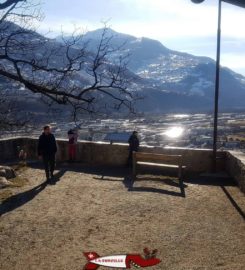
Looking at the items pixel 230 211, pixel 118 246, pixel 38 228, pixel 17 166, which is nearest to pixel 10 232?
pixel 38 228

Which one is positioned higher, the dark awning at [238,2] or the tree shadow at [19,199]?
the dark awning at [238,2]

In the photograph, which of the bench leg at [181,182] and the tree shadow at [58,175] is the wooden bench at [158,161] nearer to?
the bench leg at [181,182]

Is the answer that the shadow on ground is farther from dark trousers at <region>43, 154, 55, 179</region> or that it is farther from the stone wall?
the stone wall

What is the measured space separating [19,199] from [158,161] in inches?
189

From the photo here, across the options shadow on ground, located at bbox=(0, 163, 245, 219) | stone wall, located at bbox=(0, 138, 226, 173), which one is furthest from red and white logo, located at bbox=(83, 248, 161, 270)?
stone wall, located at bbox=(0, 138, 226, 173)

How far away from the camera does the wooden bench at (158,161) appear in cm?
1327

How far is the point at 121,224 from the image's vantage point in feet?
28.9

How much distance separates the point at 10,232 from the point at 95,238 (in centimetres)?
172

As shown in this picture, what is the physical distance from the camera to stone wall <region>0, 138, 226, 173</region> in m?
14.6

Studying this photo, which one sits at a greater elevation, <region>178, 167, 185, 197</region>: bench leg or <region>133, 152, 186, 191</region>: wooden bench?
<region>133, 152, 186, 191</region>: wooden bench

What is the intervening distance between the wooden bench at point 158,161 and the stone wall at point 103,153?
3.81 feet

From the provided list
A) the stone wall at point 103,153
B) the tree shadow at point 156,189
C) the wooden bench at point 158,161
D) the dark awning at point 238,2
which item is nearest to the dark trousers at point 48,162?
the tree shadow at point 156,189

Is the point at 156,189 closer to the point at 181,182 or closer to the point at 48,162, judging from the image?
the point at 181,182

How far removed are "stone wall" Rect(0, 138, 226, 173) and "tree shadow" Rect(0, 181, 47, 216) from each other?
13.8ft
